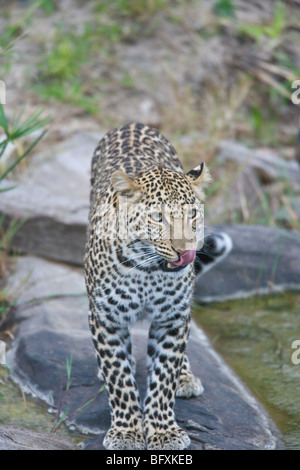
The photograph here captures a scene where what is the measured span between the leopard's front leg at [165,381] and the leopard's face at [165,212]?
30.9 inches

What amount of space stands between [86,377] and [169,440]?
121 cm

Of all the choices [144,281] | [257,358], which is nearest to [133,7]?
[257,358]

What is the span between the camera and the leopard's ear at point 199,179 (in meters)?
5.08

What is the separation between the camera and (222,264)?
8555mm

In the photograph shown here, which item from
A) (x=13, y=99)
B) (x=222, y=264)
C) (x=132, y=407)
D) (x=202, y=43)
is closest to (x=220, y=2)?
(x=202, y=43)

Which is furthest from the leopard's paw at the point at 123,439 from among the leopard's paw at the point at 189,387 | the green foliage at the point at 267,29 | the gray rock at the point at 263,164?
the green foliage at the point at 267,29

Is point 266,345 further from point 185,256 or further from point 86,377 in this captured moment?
point 185,256

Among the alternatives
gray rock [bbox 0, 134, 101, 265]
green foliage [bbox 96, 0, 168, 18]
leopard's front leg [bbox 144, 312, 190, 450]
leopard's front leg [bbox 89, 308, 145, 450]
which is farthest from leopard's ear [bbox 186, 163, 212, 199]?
green foliage [bbox 96, 0, 168, 18]

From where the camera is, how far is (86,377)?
6203mm

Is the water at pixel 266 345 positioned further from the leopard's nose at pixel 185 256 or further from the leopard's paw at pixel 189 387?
the leopard's nose at pixel 185 256

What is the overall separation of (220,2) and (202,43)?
31.9 inches
